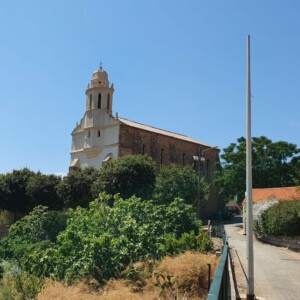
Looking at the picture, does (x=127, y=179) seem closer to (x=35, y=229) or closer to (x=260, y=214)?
(x=260, y=214)

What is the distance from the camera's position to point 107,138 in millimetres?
53719

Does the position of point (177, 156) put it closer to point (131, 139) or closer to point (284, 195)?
point (131, 139)

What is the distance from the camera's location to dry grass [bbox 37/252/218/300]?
Result: 10953mm

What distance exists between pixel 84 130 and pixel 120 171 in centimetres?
1920

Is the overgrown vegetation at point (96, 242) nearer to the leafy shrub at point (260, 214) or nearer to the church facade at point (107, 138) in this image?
the leafy shrub at point (260, 214)

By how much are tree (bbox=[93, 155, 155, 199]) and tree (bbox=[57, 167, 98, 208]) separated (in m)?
2.23

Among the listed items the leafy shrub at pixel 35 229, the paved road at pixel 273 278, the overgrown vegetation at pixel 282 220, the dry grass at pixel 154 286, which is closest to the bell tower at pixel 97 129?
the leafy shrub at pixel 35 229

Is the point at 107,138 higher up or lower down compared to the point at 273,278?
higher up

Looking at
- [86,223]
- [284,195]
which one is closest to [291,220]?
[284,195]

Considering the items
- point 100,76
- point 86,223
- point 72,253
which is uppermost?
point 100,76

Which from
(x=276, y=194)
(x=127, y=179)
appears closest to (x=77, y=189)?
(x=127, y=179)

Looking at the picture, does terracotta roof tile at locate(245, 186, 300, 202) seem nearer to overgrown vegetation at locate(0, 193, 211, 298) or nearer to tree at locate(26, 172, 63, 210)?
overgrown vegetation at locate(0, 193, 211, 298)

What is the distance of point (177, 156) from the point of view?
6025 centimetres

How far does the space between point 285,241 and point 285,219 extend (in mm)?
1505
